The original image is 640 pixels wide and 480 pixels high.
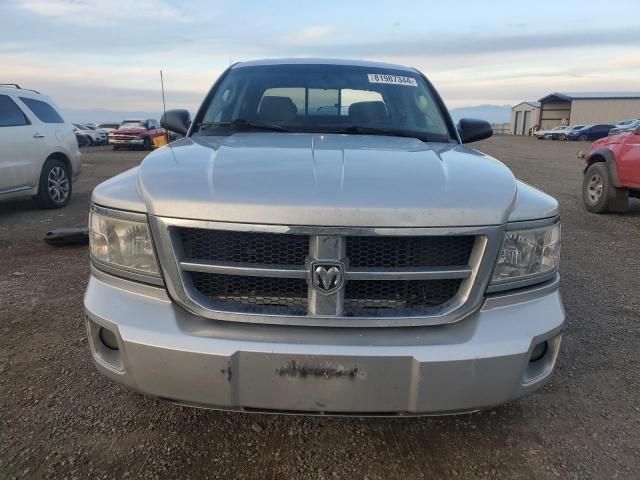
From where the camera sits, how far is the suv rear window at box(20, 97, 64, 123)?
7508 mm

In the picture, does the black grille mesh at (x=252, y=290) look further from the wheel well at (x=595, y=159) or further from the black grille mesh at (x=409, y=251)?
the wheel well at (x=595, y=159)

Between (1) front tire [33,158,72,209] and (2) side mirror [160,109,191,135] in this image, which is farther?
(1) front tire [33,158,72,209]

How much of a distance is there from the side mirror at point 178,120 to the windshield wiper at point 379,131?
3.94 feet

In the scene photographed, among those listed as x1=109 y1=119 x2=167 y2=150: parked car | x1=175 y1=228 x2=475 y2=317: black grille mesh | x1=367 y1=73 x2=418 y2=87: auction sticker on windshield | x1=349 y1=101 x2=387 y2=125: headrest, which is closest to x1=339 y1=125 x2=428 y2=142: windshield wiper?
x1=349 y1=101 x2=387 y2=125: headrest

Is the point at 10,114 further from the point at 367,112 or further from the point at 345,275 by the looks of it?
the point at 345,275

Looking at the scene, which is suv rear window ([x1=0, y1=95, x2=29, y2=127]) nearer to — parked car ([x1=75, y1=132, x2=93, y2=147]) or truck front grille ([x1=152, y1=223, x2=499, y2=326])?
truck front grille ([x1=152, y1=223, x2=499, y2=326])

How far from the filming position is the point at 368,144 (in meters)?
2.51

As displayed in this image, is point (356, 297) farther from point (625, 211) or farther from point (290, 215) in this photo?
point (625, 211)

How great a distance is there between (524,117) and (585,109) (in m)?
11.2

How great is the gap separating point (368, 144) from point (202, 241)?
1089 mm

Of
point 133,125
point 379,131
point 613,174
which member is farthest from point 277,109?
point 133,125

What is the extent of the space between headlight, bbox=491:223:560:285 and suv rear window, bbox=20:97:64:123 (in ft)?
25.6

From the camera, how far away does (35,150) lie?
7.35 m

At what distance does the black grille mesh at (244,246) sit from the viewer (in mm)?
1767
